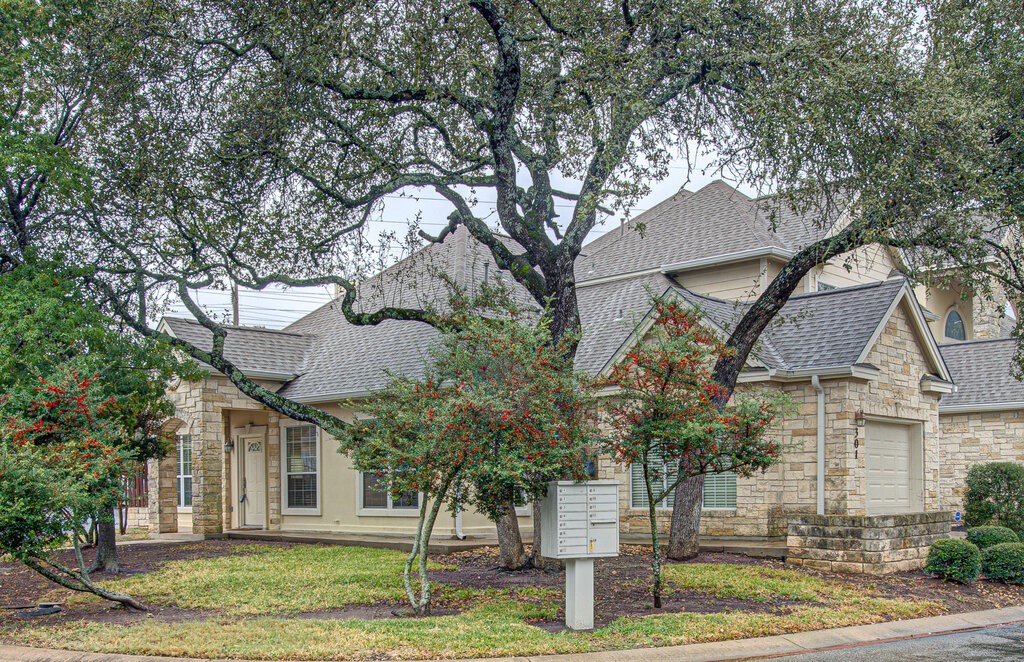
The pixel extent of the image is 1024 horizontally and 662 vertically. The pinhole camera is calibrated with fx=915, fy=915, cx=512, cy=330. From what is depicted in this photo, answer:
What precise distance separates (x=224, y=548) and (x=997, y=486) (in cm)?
1605

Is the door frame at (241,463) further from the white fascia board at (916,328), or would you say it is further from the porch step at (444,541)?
the white fascia board at (916,328)

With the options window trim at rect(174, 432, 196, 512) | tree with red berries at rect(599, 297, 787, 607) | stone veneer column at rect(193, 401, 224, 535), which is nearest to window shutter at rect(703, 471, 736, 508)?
tree with red berries at rect(599, 297, 787, 607)

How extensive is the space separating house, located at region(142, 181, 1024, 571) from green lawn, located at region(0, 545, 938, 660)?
6.12 ft

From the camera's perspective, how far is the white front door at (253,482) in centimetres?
2275

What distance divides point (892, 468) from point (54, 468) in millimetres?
14316

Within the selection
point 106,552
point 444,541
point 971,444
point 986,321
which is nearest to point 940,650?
point 444,541

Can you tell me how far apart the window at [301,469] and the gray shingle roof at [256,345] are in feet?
5.53

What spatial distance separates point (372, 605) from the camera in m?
11.3

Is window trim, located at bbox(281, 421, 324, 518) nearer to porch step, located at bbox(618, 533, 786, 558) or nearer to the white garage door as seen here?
porch step, located at bbox(618, 533, 786, 558)

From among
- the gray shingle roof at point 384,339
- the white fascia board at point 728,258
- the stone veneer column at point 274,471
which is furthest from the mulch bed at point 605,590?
the white fascia board at point 728,258

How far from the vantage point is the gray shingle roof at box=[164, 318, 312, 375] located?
21.9 m

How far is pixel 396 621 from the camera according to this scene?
996cm

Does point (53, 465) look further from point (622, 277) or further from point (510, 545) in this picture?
point (622, 277)

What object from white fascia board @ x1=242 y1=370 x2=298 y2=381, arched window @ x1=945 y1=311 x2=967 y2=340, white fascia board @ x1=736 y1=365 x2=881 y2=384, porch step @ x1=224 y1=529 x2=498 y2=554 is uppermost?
arched window @ x1=945 y1=311 x2=967 y2=340
